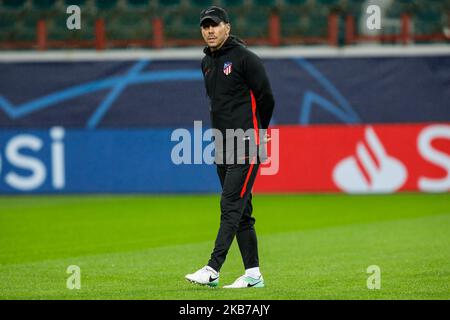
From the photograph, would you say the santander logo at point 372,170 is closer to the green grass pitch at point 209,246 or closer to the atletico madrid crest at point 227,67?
the green grass pitch at point 209,246

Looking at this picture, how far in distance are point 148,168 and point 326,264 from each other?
32.2 feet

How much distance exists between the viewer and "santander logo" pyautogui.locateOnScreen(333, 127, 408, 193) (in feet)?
61.4

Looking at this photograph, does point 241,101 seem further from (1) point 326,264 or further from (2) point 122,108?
(2) point 122,108

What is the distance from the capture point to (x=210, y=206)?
17047 millimetres

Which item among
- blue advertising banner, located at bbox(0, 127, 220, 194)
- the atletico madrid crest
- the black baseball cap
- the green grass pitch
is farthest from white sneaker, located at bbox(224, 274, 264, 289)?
blue advertising banner, located at bbox(0, 127, 220, 194)

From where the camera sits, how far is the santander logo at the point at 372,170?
18703mm

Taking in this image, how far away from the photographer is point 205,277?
8.00 metres

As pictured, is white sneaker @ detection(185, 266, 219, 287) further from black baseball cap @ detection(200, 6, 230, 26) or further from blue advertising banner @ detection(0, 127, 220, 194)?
blue advertising banner @ detection(0, 127, 220, 194)

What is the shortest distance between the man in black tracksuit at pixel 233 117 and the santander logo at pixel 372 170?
10.6 meters

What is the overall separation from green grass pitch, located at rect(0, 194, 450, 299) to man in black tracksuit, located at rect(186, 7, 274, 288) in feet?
1.51

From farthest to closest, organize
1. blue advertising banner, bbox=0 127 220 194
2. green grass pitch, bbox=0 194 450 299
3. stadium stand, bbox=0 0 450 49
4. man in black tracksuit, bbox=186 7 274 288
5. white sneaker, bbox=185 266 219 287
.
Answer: stadium stand, bbox=0 0 450 49, blue advertising banner, bbox=0 127 220 194, green grass pitch, bbox=0 194 450 299, man in black tracksuit, bbox=186 7 274 288, white sneaker, bbox=185 266 219 287

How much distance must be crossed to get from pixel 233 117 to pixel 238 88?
25 cm

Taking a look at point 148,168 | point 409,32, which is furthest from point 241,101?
point 409,32

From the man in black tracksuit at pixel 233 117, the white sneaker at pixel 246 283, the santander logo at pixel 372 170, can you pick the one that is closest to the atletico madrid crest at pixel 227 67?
the man in black tracksuit at pixel 233 117
